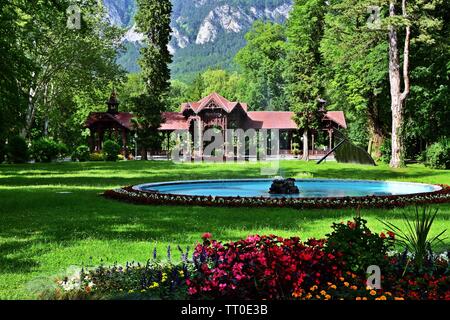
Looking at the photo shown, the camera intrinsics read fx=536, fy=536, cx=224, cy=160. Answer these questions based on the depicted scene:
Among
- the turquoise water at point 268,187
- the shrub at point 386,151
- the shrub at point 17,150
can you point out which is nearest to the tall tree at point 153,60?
the shrub at point 17,150

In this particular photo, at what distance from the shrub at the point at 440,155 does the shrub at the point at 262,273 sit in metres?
28.1

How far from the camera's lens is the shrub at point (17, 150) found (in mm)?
38594

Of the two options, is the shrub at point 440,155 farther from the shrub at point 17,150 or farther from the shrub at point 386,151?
the shrub at point 17,150

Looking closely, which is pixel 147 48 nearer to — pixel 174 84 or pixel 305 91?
pixel 305 91

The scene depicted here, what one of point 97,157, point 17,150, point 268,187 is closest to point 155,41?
point 97,157

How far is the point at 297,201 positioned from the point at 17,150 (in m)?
30.1

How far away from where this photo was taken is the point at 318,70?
4519 centimetres

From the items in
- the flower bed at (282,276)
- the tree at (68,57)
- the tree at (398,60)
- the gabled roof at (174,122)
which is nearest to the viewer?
the flower bed at (282,276)

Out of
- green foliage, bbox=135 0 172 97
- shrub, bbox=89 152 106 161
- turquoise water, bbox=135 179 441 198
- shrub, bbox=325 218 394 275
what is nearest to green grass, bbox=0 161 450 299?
shrub, bbox=325 218 394 275

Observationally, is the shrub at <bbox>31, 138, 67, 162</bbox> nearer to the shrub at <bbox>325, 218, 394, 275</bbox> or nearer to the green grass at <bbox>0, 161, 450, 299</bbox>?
the green grass at <bbox>0, 161, 450, 299</bbox>

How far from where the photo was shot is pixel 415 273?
19.1 ft

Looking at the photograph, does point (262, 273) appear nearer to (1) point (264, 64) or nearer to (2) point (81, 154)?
(2) point (81, 154)

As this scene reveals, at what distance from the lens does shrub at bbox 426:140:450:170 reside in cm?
3133
